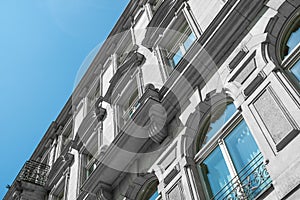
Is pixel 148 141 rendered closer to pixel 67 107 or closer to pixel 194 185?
pixel 194 185

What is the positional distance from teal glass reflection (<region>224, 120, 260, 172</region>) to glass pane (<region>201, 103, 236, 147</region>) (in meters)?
0.56

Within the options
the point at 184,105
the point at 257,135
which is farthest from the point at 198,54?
the point at 257,135

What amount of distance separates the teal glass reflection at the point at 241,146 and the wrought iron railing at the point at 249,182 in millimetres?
233

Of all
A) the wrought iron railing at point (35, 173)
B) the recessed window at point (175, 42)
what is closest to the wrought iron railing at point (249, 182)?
the recessed window at point (175, 42)

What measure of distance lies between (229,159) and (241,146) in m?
0.40

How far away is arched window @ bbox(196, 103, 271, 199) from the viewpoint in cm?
657

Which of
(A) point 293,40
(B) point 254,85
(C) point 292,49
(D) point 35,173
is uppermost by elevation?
(D) point 35,173

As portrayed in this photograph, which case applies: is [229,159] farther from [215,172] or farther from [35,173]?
[35,173]

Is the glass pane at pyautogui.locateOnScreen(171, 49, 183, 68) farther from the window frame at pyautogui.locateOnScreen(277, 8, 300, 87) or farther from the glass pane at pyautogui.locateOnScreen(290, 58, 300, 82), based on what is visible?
the glass pane at pyautogui.locateOnScreen(290, 58, 300, 82)

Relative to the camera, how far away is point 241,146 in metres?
7.46

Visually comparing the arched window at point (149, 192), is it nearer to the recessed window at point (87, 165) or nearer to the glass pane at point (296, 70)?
the glass pane at point (296, 70)

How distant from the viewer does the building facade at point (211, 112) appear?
6418mm

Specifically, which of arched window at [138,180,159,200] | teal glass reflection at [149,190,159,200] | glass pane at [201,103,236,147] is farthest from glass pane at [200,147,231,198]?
arched window at [138,180,159,200]

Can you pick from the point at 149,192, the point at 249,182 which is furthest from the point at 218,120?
the point at 149,192
